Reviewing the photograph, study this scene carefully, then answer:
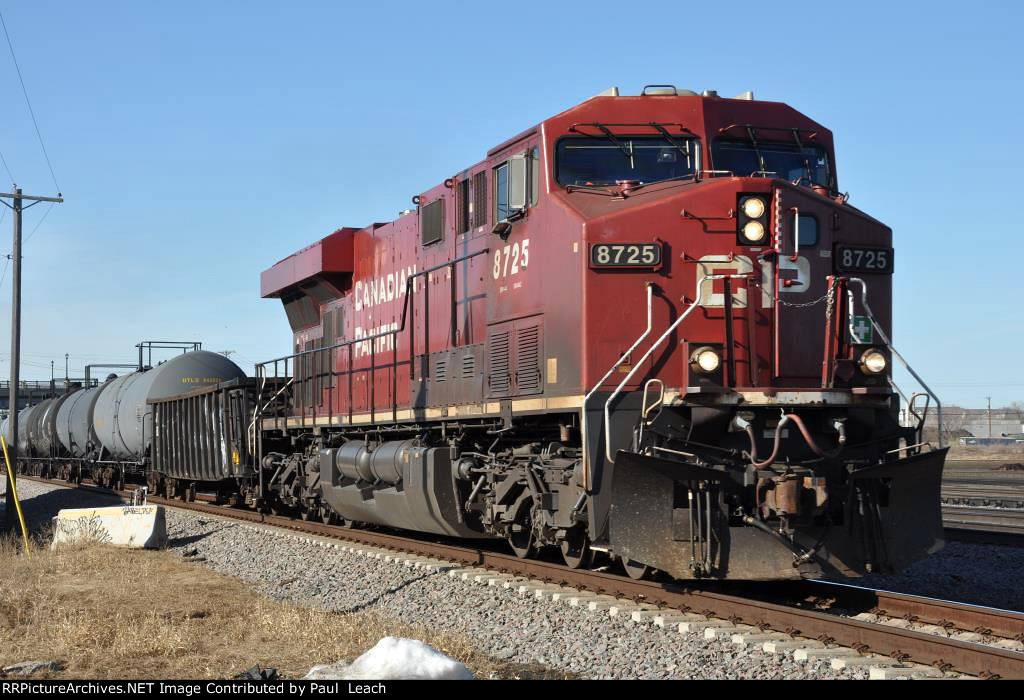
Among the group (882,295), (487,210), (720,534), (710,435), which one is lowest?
(720,534)

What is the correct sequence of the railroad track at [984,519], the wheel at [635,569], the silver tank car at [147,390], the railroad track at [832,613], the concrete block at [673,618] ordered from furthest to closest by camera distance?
the silver tank car at [147,390] < the railroad track at [984,519] < the wheel at [635,569] < the concrete block at [673,618] < the railroad track at [832,613]

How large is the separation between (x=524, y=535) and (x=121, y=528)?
7.44m

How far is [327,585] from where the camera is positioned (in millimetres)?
11445

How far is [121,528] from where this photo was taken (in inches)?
645

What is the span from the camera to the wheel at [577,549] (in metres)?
10.7

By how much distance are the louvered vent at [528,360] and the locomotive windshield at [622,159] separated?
1510mm

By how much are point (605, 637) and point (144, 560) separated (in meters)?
8.38

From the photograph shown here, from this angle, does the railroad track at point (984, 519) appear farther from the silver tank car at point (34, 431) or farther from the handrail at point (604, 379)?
the silver tank car at point (34, 431)

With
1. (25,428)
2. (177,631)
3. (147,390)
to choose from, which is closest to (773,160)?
(177,631)

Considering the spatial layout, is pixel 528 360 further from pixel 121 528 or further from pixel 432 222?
pixel 121 528

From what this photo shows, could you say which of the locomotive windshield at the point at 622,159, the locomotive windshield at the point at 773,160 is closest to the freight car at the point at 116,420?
the locomotive windshield at the point at 622,159

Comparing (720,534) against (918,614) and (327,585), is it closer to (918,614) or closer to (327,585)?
(918,614)
